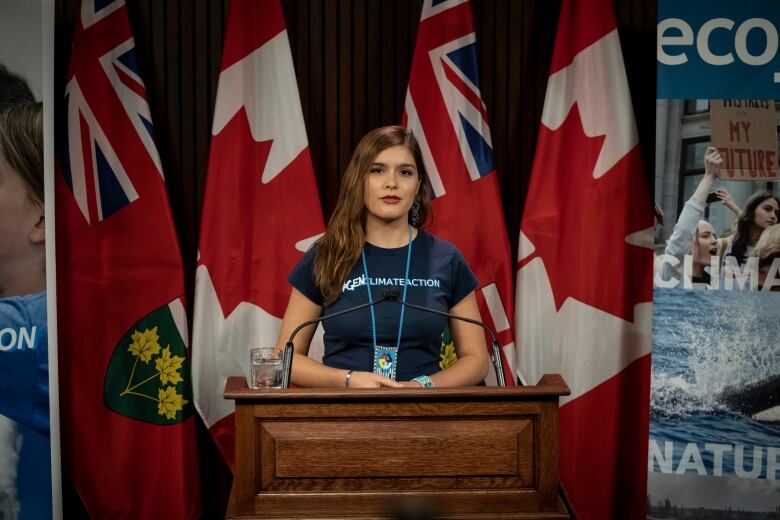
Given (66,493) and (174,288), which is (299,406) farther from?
(66,493)

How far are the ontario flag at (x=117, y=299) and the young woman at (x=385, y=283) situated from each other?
95cm

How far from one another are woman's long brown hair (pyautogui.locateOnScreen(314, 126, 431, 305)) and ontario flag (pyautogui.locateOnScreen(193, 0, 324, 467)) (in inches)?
28.3

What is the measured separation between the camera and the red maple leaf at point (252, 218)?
3.28m

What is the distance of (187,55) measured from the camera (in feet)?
11.3

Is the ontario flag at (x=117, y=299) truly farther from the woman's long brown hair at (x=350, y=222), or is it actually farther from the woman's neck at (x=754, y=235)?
the woman's neck at (x=754, y=235)

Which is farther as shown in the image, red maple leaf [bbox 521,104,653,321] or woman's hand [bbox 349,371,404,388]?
red maple leaf [bbox 521,104,653,321]

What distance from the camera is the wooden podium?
6.23 feet

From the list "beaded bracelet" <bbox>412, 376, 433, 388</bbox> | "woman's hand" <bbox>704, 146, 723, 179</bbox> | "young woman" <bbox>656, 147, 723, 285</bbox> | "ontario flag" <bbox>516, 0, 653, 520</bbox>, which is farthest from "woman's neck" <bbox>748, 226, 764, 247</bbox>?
"beaded bracelet" <bbox>412, 376, 433, 388</bbox>

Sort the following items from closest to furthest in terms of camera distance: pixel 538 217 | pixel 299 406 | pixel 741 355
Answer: pixel 299 406 → pixel 741 355 → pixel 538 217

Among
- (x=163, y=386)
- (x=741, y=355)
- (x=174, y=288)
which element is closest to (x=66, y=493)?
(x=163, y=386)

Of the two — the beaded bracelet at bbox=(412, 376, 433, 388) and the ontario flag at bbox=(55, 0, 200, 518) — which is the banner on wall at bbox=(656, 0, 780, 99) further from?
the ontario flag at bbox=(55, 0, 200, 518)

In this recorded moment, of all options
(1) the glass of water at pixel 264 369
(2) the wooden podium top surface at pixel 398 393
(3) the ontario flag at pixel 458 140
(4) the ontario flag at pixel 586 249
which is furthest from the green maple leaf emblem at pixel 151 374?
(2) the wooden podium top surface at pixel 398 393

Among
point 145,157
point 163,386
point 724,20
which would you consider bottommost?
point 163,386

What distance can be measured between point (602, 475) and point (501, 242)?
951 mm
